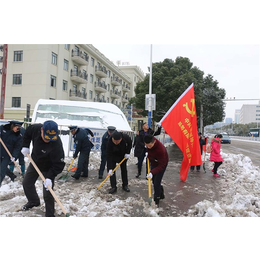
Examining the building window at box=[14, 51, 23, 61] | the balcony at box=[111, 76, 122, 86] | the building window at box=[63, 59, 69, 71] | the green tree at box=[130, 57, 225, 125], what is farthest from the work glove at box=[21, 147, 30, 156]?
the balcony at box=[111, 76, 122, 86]

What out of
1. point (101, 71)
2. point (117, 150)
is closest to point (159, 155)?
point (117, 150)

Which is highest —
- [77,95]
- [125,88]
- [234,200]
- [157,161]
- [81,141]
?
[125,88]

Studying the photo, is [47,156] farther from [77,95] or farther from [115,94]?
[115,94]

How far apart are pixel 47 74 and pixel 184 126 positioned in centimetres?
1729

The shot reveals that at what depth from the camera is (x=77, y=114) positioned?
498 inches

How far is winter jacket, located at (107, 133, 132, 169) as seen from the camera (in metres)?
4.91

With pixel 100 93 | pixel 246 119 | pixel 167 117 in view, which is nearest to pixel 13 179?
pixel 167 117

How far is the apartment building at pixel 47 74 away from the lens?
19.6 m

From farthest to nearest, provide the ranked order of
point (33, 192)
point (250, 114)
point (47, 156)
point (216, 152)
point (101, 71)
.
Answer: point (250, 114) < point (101, 71) < point (216, 152) < point (33, 192) < point (47, 156)

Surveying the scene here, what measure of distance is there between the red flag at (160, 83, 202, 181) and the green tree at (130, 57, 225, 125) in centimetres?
1367

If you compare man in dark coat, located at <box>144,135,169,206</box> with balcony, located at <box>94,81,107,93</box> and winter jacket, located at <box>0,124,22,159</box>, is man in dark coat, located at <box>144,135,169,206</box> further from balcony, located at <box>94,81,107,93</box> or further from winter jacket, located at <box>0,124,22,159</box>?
balcony, located at <box>94,81,107,93</box>

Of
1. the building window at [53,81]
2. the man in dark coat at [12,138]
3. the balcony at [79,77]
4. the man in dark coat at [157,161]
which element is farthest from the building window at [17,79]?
the man in dark coat at [157,161]

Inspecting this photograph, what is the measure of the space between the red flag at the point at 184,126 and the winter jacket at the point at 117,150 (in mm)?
956

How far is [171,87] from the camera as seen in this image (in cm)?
1920
